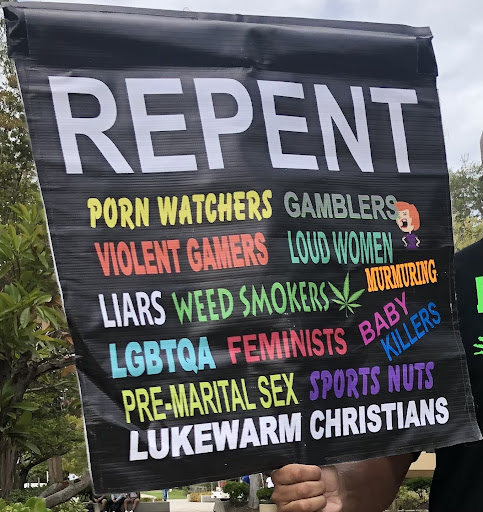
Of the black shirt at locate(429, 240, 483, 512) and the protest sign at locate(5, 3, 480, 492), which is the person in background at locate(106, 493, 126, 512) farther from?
the protest sign at locate(5, 3, 480, 492)

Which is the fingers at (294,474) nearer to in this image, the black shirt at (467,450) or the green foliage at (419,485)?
the black shirt at (467,450)

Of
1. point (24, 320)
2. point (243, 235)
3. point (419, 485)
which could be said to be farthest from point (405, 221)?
point (419, 485)

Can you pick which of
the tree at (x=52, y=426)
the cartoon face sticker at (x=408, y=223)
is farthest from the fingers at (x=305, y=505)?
the tree at (x=52, y=426)

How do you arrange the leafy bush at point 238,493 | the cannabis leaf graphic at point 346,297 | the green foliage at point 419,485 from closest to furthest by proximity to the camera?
the cannabis leaf graphic at point 346,297, the green foliage at point 419,485, the leafy bush at point 238,493

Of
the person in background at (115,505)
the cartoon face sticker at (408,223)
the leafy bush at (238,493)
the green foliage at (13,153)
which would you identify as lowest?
the leafy bush at (238,493)

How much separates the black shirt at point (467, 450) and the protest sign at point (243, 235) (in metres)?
0.07

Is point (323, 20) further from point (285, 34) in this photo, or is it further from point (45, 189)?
point (45, 189)

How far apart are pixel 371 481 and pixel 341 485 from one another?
0.44ft

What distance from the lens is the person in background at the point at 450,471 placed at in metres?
2.26

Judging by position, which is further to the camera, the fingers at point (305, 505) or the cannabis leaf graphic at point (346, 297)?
the cannabis leaf graphic at point (346, 297)

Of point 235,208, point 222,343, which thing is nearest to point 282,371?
point 222,343

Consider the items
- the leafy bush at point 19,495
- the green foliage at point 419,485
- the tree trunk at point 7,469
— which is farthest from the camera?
the green foliage at point 419,485

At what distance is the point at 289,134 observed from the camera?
7.36 ft

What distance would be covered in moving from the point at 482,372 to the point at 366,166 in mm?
776
